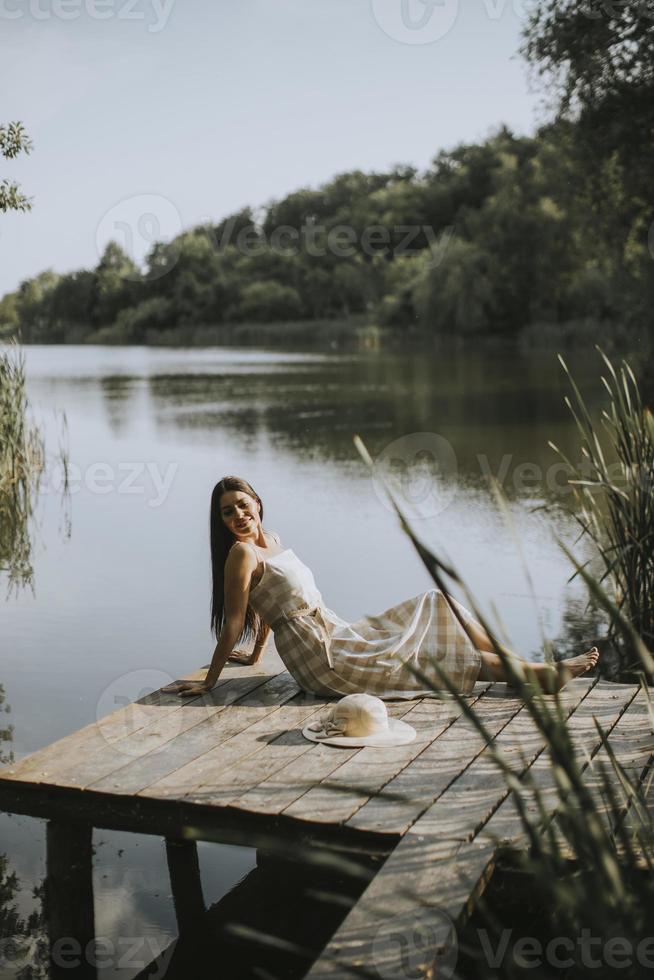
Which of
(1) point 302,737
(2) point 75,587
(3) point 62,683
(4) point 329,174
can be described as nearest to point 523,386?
(2) point 75,587

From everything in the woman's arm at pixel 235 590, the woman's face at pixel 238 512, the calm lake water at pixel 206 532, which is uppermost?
the woman's face at pixel 238 512

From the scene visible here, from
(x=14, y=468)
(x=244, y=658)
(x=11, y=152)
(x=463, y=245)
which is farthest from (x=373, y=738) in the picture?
(x=463, y=245)

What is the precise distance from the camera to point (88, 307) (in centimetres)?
6500

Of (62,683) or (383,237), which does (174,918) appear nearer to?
(62,683)

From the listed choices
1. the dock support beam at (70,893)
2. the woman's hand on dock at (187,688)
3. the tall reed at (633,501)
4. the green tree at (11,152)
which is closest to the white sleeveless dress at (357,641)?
the woman's hand on dock at (187,688)

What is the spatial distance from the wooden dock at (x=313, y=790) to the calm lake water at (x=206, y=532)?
353 millimetres

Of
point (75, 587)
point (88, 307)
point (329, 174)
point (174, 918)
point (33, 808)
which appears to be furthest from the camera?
point (329, 174)

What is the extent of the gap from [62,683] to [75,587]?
6.87ft

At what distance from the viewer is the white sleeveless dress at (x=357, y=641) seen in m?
3.85

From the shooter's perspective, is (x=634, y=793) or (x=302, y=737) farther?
(x=302, y=737)

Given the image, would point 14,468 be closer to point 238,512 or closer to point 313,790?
point 238,512

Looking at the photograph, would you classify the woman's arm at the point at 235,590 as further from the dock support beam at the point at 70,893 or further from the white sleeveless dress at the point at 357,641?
the dock support beam at the point at 70,893

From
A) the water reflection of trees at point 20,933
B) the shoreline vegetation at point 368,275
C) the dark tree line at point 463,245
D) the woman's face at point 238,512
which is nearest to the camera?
the water reflection of trees at point 20,933

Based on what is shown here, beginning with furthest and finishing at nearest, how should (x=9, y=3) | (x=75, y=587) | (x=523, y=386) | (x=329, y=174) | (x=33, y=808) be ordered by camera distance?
1. (x=329, y=174)
2. (x=523, y=386)
3. (x=9, y=3)
4. (x=75, y=587)
5. (x=33, y=808)
